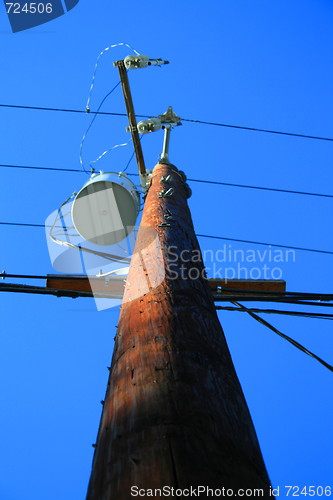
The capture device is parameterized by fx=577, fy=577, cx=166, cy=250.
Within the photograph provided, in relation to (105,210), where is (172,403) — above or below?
below

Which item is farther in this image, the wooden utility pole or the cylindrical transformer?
the cylindrical transformer

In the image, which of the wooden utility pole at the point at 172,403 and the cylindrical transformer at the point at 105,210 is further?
the cylindrical transformer at the point at 105,210

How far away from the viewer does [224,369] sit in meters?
2.25

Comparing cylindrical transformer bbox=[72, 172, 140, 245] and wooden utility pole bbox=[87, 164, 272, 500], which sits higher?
cylindrical transformer bbox=[72, 172, 140, 245]

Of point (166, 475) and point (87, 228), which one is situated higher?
point (87, 228)

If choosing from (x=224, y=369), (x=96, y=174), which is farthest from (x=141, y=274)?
(x=96, y=174)

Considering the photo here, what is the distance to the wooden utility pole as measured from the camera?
1.68 meters

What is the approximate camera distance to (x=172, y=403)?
1927 mm

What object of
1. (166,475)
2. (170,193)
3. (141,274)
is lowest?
(166,475)

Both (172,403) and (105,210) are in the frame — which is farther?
(105,210)

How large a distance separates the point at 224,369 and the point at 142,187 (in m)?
4.82

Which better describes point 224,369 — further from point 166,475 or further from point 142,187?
point 142,187

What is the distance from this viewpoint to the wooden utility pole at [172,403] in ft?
5.50

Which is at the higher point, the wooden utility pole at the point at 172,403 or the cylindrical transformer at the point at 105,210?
the cylindrical transformer at the point at 105,210
